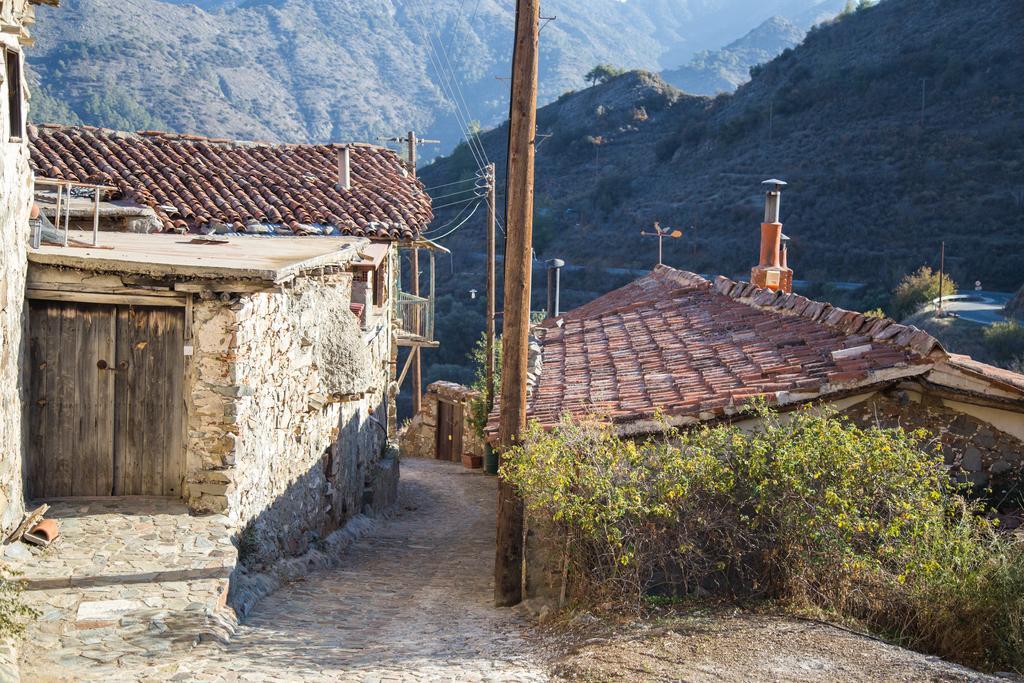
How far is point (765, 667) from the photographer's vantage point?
Answer: 18.3 feet

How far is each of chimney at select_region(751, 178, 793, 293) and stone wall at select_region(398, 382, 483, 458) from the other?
305 inches

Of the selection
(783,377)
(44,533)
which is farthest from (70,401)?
(783,377)

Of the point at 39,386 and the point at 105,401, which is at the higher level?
the point at 39,386

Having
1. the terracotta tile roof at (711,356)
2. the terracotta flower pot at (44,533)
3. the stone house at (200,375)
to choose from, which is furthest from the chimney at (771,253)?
the terracotta flower pot at (44,533)

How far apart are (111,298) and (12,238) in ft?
3.23

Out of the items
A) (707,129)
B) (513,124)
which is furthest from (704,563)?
(707,129)

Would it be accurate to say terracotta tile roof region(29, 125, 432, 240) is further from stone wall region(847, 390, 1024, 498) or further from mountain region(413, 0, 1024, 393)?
mountain region(413, 0, 1024, 393)

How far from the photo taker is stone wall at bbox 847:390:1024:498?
310 inches

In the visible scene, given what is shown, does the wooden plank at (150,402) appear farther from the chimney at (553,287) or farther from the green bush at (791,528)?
the chimney at (553,287)

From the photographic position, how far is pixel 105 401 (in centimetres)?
801

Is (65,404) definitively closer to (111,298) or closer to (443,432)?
(111,298)

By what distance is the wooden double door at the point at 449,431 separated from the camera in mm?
22859

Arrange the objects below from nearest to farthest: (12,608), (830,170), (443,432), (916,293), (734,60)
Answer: (12,608), (443,432), (916,293), (830,170), (734,60)

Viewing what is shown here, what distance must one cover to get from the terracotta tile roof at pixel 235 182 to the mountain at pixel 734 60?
71243mm
